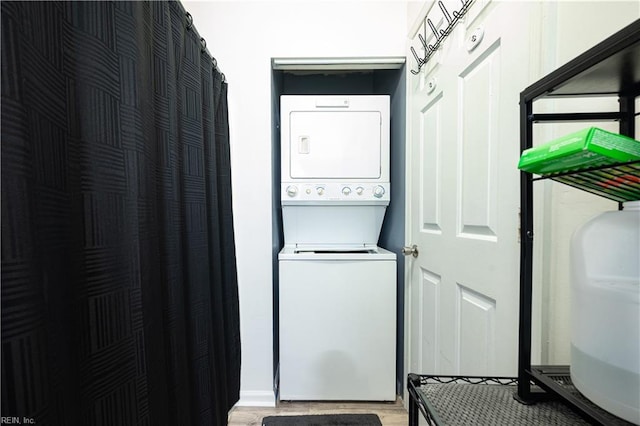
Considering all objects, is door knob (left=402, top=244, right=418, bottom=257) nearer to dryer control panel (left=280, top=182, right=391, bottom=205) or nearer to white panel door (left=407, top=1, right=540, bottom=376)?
white panel door (left=407, top=1, right=540, bottom=376)

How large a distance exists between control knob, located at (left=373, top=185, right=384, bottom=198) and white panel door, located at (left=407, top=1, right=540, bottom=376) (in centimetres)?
38

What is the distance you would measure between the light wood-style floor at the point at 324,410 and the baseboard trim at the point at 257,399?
21mm

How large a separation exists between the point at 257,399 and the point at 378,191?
1.55 meters

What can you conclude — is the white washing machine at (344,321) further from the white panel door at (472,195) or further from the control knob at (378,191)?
the control knob at (378,191)

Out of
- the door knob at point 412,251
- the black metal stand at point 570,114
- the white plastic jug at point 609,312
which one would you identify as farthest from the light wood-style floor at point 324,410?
the white plastic jug at point 609,312

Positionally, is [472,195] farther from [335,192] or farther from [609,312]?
[335,192]

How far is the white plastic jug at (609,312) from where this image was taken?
0.40 meters

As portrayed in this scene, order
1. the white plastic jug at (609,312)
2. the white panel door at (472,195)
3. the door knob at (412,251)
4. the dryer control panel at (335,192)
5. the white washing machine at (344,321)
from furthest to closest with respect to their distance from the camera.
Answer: the dryer control panel at (335,192) → the white washing machine at (344,321) → the door knob at (412,251) → the white panel door at (472,195) → the white plastic jug at (609,312)

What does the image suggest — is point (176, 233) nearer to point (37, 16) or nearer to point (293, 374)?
point (37, 16)

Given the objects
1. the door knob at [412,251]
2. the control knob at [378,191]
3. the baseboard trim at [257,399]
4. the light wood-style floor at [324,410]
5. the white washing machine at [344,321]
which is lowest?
the light wood-style floor at [324,410]

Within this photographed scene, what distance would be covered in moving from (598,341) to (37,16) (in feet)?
3.87

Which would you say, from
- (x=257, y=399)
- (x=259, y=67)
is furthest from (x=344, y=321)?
(x=259, y=67)

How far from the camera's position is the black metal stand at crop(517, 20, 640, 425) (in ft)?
1.42

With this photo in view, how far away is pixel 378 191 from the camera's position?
1.79 m
